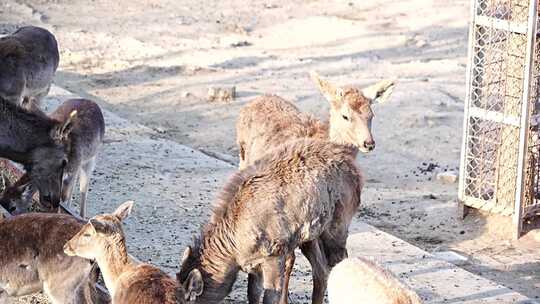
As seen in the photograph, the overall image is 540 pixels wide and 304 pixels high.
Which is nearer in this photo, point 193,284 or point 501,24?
point 193,284

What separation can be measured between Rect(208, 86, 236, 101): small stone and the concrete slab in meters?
2.70

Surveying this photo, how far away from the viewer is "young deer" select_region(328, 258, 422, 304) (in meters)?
8.15

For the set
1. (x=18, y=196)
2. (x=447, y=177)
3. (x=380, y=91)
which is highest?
(x=380, y=91)

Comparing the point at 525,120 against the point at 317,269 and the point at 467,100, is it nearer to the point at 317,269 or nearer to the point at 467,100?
the point at 467,100

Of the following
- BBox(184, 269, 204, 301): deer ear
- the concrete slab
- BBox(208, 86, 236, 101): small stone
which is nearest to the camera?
BBox(184, 269, 204, 301): deer ear

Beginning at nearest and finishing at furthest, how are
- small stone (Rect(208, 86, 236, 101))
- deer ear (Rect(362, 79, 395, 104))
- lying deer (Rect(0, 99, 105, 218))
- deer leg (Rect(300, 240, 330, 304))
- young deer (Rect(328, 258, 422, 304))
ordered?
young deer (Rect(328, 258, 422, 304)) → deer leg (Rect(300, 240, 330, 304)) → deer ear (Rect(362, 79, 395, 104)) → lying deer (Rect(0, 99, 105, 218)) → small stone (Rect(208, 86, 236, 101))

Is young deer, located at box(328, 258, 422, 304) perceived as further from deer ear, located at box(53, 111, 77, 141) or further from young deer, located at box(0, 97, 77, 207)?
deer ear, located at box(53, 111, 77, 141)

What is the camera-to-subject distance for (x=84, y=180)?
12273mm

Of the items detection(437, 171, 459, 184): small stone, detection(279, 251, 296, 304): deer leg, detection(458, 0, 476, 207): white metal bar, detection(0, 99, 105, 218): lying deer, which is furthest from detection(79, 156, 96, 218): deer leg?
detection(437, 171, 459, 184): small stone

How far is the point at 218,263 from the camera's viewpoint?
29.3ft

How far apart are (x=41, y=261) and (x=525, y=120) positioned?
625 centimetres

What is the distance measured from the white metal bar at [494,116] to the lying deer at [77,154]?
4.22 meters

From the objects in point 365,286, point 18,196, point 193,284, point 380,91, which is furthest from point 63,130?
point 365,286

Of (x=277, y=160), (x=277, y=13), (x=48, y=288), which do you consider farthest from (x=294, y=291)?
(x=277, y=13)
